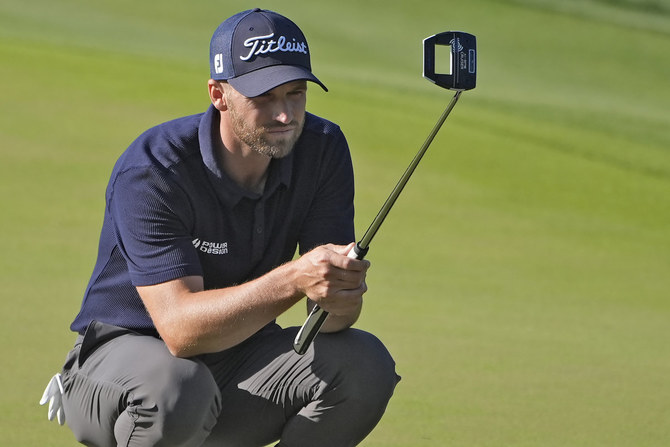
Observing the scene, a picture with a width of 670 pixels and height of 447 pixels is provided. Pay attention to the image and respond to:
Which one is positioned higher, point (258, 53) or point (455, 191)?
point (258, 53)

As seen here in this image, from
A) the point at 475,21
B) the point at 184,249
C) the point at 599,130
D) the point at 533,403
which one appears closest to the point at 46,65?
the point at 599,130

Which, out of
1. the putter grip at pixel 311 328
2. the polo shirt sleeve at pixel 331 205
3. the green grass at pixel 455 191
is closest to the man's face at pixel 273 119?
the polo shirt sleeve at pixel 331 205

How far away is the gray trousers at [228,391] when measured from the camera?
2557mm

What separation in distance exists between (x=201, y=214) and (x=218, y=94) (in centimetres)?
→ 27

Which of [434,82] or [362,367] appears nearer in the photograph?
[434,82]

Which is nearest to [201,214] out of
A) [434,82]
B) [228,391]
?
[228,391]

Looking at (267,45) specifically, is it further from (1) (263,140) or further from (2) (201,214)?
(2) (201,214)

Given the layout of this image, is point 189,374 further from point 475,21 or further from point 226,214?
point 475,21

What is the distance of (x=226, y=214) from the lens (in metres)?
2.76

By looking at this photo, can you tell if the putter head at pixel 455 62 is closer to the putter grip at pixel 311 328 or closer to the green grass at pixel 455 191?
the putter grip at pixel 311 328

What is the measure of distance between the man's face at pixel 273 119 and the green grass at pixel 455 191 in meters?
1.08

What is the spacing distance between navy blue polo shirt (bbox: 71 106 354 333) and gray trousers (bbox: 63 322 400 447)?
0.14 metres

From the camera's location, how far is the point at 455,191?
7.60 m

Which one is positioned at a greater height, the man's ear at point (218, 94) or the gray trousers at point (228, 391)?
the man's ear at point (218, 94)
